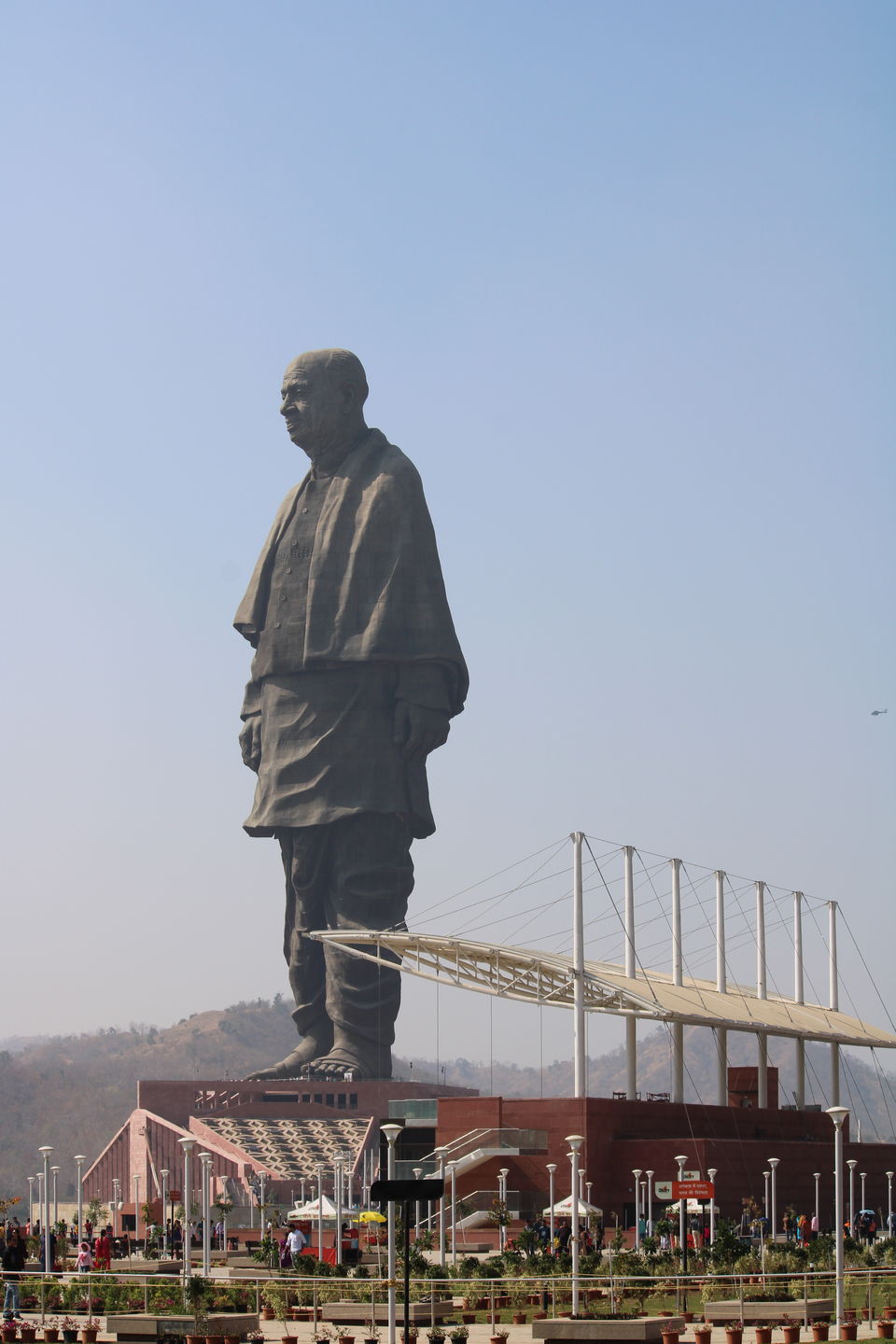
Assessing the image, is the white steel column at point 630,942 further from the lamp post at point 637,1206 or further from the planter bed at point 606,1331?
the planter bed at point 606,1331

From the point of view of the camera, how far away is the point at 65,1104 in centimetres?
17200

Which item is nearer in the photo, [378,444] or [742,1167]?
[742,1167]

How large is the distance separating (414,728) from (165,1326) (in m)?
61.9

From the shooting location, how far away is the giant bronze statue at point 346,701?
85.4 metres

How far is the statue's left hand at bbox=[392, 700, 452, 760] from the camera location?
86438mm

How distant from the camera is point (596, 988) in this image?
194 feet

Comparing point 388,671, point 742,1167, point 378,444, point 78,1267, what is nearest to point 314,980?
point 388,671

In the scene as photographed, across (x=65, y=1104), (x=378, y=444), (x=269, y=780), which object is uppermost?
(x=378, y=444)

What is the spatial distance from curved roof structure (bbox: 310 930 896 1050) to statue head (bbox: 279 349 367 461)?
93.0ft

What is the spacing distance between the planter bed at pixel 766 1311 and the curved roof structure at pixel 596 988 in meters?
29.3

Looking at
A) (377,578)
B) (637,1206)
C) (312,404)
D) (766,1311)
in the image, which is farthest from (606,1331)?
(312,404)

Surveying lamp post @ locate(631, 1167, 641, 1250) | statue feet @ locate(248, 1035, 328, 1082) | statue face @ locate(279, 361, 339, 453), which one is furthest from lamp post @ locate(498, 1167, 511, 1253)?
statue face @ locate(279, 361, 339, 453)

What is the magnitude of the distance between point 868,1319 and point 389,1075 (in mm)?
59177

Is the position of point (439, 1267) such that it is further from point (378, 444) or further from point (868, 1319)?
point (378, 444)
